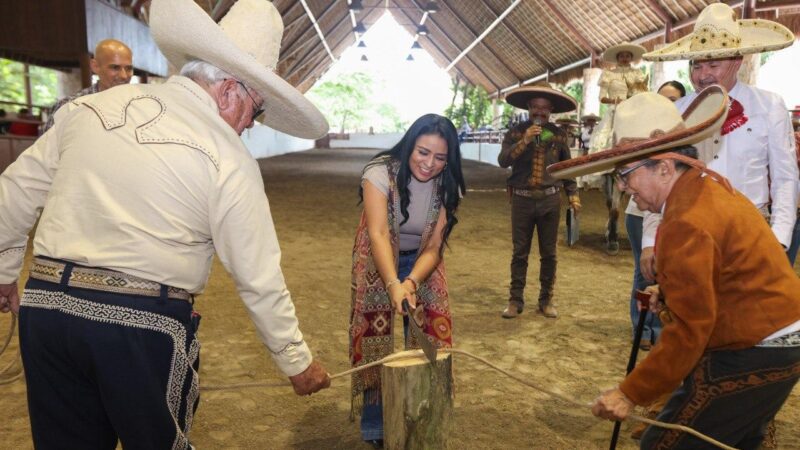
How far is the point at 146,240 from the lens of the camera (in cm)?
170

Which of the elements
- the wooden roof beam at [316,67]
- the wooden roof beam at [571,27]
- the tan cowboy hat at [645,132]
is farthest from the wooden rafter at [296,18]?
the tan cowboy hat at [645,132]

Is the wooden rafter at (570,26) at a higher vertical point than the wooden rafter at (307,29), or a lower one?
lower

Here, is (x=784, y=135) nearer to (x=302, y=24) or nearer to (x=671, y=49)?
(x=671, y=49)

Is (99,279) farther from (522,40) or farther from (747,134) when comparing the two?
(522,40)

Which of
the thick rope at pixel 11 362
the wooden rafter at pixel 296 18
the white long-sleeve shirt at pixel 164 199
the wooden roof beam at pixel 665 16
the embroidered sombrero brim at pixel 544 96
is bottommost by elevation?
the thick rope at pixel 11 362

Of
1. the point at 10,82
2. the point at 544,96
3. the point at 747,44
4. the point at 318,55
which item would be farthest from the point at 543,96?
the point at 318,55

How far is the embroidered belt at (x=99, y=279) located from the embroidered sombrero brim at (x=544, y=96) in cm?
388

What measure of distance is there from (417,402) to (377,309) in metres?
0.70

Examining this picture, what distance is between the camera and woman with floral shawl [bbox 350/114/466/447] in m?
2.98

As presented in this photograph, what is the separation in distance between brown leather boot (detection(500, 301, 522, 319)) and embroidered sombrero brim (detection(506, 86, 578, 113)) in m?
1.70

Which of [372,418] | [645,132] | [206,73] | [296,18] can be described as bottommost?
[372,418]

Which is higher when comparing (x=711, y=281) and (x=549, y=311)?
(x=711, y=281)

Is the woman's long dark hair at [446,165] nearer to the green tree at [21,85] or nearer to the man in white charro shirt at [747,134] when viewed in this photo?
the man in white charro shirt at [747,134]

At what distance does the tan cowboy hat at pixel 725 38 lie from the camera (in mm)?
3031
